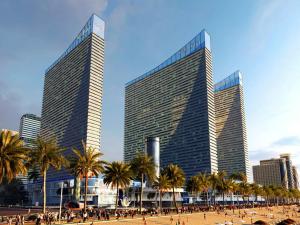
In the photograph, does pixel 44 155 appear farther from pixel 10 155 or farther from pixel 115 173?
pixel 115 173

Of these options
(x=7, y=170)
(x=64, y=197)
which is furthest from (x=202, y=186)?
(x=64, y=197)

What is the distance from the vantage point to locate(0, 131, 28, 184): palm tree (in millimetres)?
40312

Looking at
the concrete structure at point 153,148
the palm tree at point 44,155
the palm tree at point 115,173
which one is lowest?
the palm tree at point 115,173

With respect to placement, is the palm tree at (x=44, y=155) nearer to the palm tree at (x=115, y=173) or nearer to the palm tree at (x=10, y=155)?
the palm tree at (x=10, y=155)

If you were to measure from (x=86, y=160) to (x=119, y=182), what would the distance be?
1311 cm

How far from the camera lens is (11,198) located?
171375 millimetres

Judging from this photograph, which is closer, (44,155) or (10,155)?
(10,155)

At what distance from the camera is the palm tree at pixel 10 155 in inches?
1587

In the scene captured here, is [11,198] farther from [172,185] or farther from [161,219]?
[161,219]

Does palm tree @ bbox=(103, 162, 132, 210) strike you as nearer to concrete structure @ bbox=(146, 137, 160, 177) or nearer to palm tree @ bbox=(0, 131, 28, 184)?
palm tree @ bbox=(0, 131, 28, 184)

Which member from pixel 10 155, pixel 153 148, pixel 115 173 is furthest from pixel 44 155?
pixel 153 148

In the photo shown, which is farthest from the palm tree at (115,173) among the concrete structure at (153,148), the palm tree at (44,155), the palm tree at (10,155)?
the concrete structure at (153,148)

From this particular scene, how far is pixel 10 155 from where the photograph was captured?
40781mm

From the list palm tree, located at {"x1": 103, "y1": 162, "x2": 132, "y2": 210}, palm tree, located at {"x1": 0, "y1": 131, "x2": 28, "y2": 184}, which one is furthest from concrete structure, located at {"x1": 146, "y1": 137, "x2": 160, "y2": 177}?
palm tree, located at {"x1": 0, "y1": 131, "x2": 28, "y2": 184}
